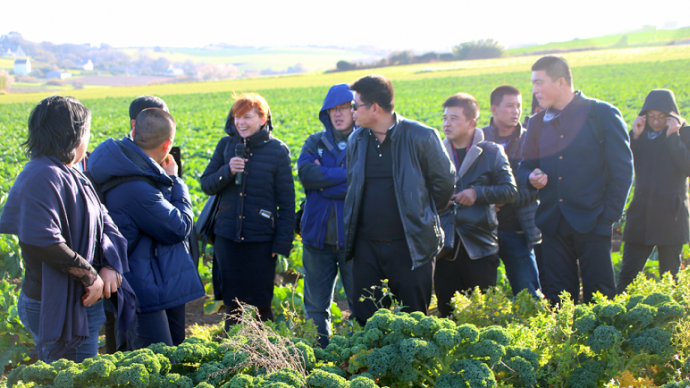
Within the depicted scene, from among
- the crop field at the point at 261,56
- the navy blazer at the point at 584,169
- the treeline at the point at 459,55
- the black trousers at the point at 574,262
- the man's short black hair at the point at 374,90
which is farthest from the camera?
the crop field at the point at 261,56

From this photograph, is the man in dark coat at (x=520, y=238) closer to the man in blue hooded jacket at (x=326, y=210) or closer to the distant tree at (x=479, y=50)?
the man in blue hooded jacket at (x=326, y=210)

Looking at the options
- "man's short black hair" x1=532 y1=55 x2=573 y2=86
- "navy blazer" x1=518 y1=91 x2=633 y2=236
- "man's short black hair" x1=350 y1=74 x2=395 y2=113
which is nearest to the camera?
"man's short black hair" x1=350 y1=74 x2=395 y2=113

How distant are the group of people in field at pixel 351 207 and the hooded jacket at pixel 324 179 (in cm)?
1

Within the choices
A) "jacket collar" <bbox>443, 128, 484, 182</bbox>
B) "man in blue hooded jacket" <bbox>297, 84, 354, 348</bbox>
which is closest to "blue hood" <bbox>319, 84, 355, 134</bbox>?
"man in blue hooded jacket" <bbox>297, 84, 354, 348</bbox>

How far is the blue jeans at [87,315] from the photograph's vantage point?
97.5 inches

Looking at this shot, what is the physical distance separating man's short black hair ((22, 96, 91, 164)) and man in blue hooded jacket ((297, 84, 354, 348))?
174cm

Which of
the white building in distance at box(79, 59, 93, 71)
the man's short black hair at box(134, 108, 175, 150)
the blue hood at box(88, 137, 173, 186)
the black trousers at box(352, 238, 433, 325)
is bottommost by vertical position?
the black trousers at box(352, 238, 433, 325)

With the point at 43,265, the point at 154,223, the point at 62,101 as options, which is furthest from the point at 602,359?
the point at 62,101

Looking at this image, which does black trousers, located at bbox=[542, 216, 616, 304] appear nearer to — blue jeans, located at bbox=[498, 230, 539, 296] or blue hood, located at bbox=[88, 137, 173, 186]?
blue jeans, located at bbox=[498, 230, 539, 296]

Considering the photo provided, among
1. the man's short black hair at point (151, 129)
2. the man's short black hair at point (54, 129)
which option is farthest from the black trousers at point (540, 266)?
the man's short black hair at point (54, 129)

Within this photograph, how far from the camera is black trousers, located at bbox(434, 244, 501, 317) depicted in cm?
374

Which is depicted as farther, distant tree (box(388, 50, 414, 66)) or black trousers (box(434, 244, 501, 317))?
distant tree (box(388, 50, 414, 66))

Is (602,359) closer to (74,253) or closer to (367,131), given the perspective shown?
(367,131)

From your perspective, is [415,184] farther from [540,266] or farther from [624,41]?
[624,41]
